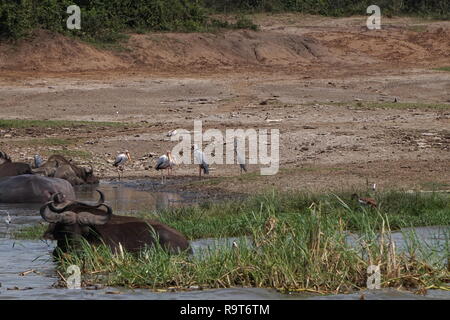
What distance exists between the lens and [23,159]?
18438 mm

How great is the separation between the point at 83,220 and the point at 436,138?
398 inches

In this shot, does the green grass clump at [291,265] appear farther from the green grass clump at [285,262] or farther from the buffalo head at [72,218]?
the buffalo head at [72,218]

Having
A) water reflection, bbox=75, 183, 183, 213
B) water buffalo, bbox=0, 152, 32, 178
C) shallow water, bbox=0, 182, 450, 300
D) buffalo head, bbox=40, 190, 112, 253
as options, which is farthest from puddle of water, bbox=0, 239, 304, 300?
water buffalo, bbox=0, 152, 32, 178

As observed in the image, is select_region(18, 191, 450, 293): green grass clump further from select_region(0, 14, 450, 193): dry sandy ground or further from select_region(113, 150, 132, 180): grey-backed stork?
select_region(113, 150, 132, 180): grey-backed stork

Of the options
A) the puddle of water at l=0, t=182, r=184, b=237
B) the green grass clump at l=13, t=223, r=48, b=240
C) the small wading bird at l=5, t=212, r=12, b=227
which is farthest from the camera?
the puddle of water at l=0, t=182, r=184, b=237

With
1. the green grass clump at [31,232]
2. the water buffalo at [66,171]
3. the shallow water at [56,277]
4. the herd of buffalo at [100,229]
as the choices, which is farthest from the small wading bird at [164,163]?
the herd of buffalo at [100,229]

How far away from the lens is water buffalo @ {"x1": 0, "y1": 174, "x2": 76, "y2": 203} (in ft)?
48.8

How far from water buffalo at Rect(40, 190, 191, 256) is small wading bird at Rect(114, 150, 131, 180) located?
730cm

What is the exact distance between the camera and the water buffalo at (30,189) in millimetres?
14859

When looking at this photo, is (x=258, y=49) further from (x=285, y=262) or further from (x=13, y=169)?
(x=285, y=262)

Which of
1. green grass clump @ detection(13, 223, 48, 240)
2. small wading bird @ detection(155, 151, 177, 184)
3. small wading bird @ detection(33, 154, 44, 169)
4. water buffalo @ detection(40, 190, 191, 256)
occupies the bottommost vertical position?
small wading bird @ detection(33, 154, 44, 169)
